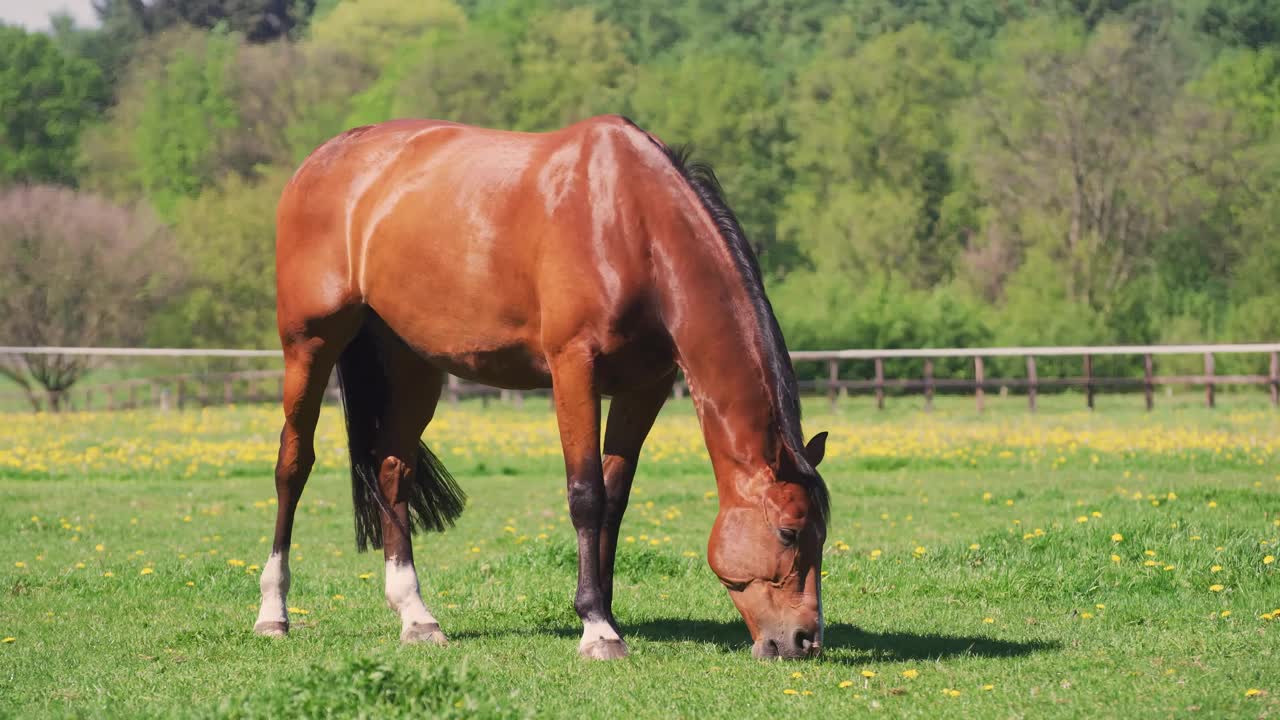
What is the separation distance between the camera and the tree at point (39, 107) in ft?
179

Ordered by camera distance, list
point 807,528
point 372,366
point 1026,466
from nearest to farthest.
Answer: point 807,528
point 372,366
point 1026,466

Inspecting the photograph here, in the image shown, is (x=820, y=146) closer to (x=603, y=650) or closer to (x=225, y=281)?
(x=225, y=281)

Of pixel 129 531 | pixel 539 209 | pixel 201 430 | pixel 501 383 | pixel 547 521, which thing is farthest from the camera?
pixel 201 430

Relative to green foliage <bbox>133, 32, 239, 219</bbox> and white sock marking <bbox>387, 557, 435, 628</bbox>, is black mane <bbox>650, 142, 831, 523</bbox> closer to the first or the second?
white sock marking <bbox>387, 557, 435, 628</bbox>

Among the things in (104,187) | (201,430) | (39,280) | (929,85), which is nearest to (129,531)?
(201,430)

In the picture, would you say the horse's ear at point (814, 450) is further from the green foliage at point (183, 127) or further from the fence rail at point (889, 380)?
the green foliage at point (183, 127)

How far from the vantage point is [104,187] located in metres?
58.8

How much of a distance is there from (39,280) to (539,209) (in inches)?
1349

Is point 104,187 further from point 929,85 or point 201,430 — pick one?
point 201,430

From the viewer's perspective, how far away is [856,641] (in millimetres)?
6512

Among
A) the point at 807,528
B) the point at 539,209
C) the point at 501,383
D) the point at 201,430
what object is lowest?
the point at 201,430

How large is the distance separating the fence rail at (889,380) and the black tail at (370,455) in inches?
618

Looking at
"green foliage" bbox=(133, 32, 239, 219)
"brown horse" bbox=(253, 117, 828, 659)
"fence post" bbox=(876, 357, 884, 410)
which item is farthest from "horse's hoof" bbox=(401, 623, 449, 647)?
"green foliage" bbox=(133, 32, 239, 219)

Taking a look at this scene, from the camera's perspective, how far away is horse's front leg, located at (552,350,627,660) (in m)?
6.11
